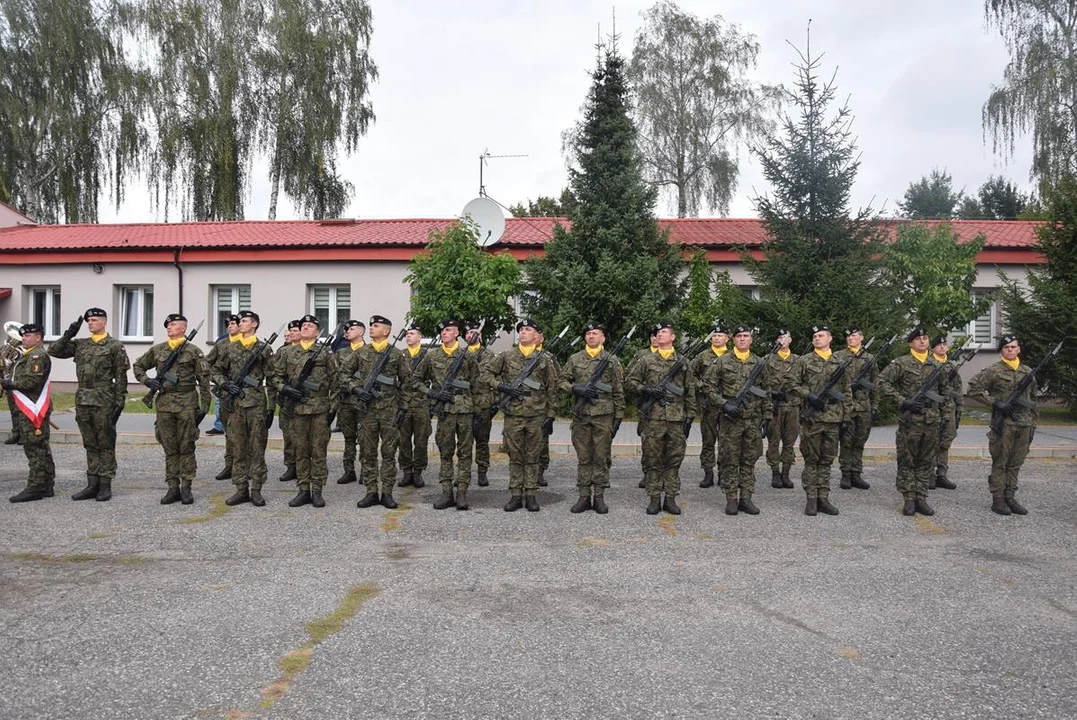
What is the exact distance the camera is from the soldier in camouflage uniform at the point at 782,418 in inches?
387

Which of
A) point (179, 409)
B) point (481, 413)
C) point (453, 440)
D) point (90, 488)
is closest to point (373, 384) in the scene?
point (453, 440)

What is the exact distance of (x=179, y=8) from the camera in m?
31.0

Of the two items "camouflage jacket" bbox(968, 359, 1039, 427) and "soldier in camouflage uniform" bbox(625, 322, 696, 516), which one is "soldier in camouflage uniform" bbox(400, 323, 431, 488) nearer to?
"soldier in camouflage uniform" bbox(625, 322, 696, 516)

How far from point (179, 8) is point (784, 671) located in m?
34.1

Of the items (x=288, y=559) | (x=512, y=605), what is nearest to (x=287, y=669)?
(x=512, y=605)

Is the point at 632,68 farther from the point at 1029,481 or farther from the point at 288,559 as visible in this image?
the point at 288,559

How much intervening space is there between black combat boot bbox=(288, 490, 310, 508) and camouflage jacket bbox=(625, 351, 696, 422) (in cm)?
350

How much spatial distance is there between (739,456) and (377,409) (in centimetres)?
376

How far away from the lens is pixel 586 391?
8.25 meters

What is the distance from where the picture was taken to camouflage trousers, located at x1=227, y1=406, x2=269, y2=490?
8453mm

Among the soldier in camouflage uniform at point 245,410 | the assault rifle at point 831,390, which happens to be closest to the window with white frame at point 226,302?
the soldier in camouflage uniform at point 245,410

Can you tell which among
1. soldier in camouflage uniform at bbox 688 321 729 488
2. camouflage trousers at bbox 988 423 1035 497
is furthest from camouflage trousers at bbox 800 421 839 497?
camouflage trousers at bbox 988 423 1035 497

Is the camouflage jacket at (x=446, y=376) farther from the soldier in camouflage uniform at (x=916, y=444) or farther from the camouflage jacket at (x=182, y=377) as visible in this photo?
the soldier in camouflage uniform at (x=916, y=444)

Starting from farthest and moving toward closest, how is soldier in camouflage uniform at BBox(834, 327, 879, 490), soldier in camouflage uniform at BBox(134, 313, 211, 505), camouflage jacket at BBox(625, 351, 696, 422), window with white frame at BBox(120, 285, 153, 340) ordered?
1. window with white frame at BBox(120, 285, 153, 340)
2. soldier in camouflage uniform at BBox(834, 327, 879, 490)
3. soldier in camouflage uniform at BBox(134, 313, 211, 505)
4. camouflage jacket at BBox(625, 351, 696, 422)
